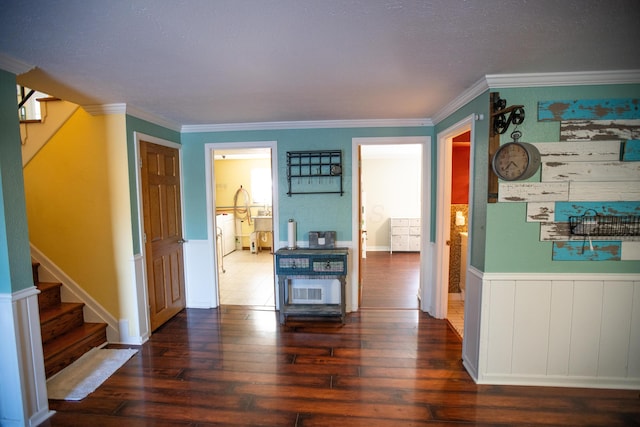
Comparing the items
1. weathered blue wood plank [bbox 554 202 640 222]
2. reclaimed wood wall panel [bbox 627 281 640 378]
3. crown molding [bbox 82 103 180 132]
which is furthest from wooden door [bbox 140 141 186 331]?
reclaimed wood wall panel [bbox 627 281 640 378]

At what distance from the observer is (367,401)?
2.02m

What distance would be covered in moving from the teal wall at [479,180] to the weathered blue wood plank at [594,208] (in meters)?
0.49

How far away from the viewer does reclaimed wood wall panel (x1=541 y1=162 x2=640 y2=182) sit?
2.03 meters

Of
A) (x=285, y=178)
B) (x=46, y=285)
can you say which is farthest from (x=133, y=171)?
(x=285, y=178)

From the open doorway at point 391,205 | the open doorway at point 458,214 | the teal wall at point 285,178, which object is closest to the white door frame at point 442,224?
the teal wall at point 285,178

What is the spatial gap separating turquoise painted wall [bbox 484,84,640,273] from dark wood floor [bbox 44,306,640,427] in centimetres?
93

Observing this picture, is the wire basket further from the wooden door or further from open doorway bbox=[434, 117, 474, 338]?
the wooden door

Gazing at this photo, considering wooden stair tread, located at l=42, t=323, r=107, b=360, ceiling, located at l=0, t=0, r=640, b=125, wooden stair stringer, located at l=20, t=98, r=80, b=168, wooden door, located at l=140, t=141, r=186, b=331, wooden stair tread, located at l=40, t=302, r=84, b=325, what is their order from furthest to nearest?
wooden door, located at l=140, t=141, r=186, b=331 < wooden stair stringer, located at l=20, t=98, r=80, b=168 < wooden stair tread, located at l=40, t=302, r=84, b=325 < wooden stair tread, located at l=42, t=323, r=107, b=360 < ceiling, located at l=0, t=0, r=640, b=125

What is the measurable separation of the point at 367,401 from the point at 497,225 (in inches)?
63.6

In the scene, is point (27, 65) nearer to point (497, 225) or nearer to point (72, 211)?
point (72, 211)

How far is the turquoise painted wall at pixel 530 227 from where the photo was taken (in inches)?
80.5

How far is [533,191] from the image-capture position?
208 cm

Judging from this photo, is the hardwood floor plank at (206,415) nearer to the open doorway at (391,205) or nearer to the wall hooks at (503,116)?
the wall hooks at (503,116)

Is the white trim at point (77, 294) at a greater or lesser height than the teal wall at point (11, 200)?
lesser
